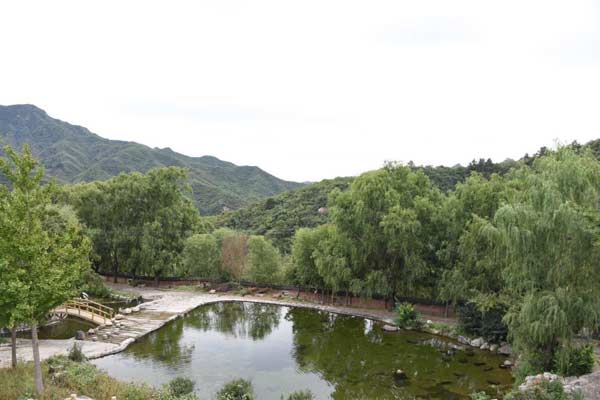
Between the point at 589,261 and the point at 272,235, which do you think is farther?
the point at 272,235

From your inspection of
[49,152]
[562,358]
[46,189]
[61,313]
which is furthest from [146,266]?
[49,152]

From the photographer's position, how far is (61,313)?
24469 mm

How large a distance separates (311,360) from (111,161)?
341 ft

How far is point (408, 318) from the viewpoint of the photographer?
2312cm

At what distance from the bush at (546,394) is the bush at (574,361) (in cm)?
186

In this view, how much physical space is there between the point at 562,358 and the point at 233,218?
52.9 meters

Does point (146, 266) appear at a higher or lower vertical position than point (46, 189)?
lower

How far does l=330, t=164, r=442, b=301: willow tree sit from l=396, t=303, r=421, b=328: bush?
205 cm

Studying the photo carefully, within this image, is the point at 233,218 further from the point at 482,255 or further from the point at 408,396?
the point at 408,396

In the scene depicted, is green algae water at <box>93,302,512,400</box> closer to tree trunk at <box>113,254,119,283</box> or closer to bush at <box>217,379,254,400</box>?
bush at <box>217,379,254,400</box>

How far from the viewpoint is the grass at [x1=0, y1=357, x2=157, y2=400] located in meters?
11.7

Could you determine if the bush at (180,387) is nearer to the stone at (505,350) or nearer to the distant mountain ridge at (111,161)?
the stone at (505,350)

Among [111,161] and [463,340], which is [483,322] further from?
[111,161]

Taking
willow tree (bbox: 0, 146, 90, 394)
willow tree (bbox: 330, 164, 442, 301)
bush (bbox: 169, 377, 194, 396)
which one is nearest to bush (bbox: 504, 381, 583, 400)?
bush (bbox: 169, 377, 194, 396)
